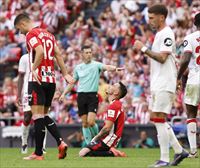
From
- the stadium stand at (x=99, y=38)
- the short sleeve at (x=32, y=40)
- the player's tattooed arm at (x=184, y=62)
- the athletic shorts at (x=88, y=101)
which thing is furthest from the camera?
the stadium stand at (x=99, y=38)

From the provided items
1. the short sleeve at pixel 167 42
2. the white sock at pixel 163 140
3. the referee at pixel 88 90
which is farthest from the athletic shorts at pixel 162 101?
the referee at pixel 88 90

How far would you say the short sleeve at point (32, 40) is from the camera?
14.8 m

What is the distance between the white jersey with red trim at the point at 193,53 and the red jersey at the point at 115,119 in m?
1.50

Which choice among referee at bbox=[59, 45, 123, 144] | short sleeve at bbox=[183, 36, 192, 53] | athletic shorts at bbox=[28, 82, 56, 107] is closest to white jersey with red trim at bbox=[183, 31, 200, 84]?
short sleeve at bbox=[183, 36, 192, 53]

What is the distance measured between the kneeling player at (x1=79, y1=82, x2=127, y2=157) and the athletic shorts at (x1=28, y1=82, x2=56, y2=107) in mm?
1727

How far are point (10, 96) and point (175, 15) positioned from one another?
18.6ft

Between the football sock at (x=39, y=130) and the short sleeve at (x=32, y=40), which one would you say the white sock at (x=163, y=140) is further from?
the short sleeve at (x=32, y=40)

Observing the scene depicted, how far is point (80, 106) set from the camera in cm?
1941

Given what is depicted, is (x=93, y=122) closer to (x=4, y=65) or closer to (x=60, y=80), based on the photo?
(x=60, y=80)

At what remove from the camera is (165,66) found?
1275 centimetres

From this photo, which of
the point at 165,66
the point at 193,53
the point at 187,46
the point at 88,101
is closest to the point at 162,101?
the point at 165,66

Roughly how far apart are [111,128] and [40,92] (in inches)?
89.1

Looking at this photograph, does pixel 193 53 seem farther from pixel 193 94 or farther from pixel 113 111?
pixel 113 111

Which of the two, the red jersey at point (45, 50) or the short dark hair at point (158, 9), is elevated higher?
the short dark hair at point (158, 9)
